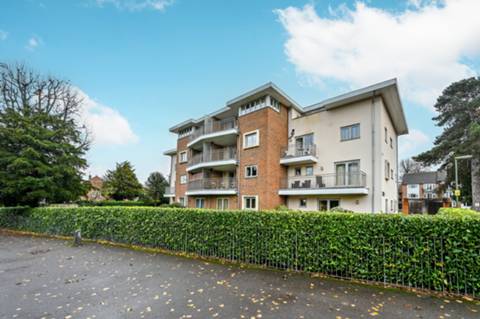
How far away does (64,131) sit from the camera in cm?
1588

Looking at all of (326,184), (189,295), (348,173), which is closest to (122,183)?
(326,184)

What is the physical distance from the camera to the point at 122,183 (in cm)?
3456

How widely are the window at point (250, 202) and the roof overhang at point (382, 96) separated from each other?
329 inches

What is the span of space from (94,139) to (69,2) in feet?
54.6

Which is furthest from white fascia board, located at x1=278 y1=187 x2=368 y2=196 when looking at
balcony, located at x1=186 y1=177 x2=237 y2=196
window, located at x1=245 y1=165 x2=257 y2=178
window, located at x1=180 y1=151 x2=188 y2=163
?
window, located at x1=180 y1=151 x2=188 y2=163

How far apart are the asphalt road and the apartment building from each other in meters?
9.34

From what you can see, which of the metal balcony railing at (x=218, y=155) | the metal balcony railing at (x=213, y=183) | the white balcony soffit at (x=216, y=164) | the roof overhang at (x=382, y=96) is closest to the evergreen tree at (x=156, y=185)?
the white balcony soffit at (x=216, y=164)

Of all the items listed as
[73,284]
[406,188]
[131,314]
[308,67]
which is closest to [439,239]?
[131,314]

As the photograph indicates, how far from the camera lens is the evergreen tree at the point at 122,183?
34.4 meters

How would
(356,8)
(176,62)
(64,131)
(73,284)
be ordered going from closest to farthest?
(73,284)
(356,8)
(176,62)
(64,131)

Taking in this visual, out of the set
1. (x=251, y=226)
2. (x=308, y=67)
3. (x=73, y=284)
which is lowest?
(x=73, y=284)

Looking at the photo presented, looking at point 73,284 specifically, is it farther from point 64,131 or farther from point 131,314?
point 64,131

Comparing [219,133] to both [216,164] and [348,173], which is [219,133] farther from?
[348,173]

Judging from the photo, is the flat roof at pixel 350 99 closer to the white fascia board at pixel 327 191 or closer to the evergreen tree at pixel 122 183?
the white fascia board at pixel 327 191
